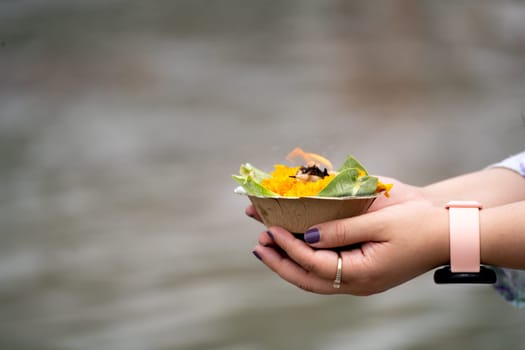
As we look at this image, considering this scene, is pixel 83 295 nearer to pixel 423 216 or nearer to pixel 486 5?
pixel 423 216

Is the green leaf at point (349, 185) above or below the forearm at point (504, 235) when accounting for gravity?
above

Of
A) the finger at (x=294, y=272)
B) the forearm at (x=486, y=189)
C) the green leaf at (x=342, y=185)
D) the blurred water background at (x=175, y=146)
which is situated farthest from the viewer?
the blurred water background at (x=175, y=146)

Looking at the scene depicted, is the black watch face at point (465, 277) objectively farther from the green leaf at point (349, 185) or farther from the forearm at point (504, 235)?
the green leaf at point (349, 185)

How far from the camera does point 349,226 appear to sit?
793 millimetres

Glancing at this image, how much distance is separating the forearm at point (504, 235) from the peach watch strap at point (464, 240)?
1cm

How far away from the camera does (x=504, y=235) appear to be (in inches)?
31.2

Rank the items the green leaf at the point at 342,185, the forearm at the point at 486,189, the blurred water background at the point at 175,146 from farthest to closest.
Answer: the blurred water background at the point at 175,146
the forearm at the point at 486,189
the green leaf at the point at 342,185

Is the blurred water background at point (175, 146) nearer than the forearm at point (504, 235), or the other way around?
the forearm at point (504, 235)

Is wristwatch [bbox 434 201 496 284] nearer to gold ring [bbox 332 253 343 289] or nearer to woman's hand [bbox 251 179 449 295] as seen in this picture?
woman's hand [bbox 251 179 449 295]

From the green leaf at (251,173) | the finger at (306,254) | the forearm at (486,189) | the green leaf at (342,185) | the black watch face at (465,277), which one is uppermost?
the forearm at (486,189)

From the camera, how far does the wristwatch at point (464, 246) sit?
80 centimetres

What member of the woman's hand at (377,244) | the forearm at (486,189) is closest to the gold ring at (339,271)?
the woman's hand at (377,244)

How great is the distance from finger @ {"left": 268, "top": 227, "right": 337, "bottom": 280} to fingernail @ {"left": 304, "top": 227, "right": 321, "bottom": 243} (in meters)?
0.02

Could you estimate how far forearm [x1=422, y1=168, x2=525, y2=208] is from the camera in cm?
104
